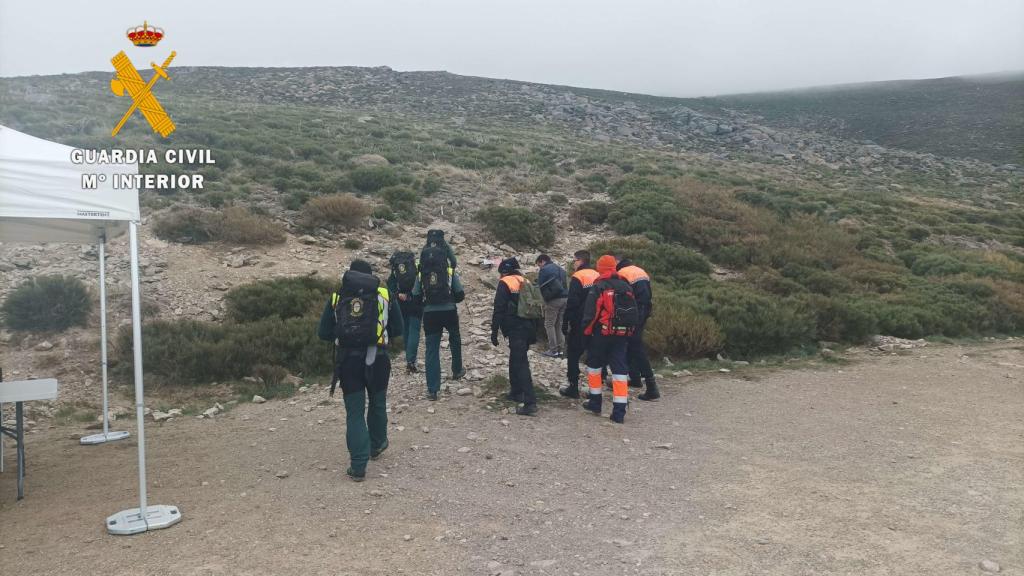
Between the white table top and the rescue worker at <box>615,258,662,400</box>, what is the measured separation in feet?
18.9

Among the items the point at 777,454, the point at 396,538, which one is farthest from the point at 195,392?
the point at 777,454

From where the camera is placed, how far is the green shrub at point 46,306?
29.3 feet

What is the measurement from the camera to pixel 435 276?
7406mm

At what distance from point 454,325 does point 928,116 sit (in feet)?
238

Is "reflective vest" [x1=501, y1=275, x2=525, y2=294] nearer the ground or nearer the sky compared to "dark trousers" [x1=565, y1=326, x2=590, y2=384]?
nearer the sky

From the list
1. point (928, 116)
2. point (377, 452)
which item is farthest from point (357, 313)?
point (928, 116)

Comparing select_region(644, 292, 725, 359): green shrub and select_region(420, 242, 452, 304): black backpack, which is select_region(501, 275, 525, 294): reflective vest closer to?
select_region(420, 242, 452, 304): black backpack

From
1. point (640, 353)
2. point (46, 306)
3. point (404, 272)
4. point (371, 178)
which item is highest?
point (371, 178)

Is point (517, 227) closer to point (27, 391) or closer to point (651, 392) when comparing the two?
point (651, 392)

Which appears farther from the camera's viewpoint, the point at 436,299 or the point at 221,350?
the point at 221,350

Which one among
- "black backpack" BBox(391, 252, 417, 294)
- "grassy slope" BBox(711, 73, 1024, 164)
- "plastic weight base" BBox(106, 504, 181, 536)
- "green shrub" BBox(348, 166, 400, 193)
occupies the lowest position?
"plastic weight base" BBox(106, 504, 181, 536)

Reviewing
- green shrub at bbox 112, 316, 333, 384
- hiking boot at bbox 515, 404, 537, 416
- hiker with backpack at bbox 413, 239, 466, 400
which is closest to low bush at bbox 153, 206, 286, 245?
green shrub at bbox 112, 316, 333, 384

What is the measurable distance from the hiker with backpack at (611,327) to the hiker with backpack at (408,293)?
240cm

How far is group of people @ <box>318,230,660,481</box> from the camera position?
17.1 ft
